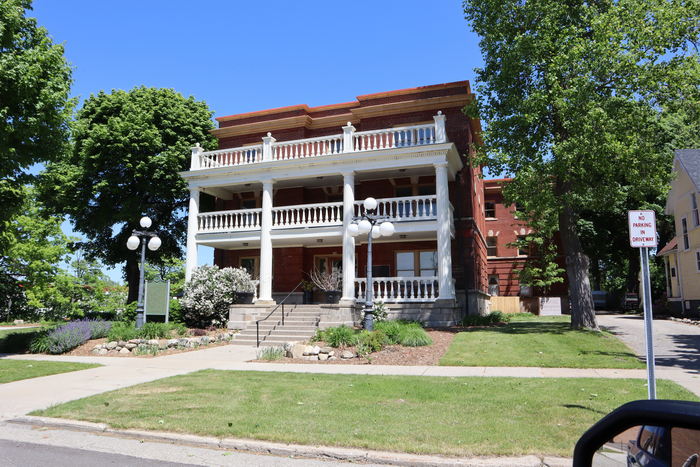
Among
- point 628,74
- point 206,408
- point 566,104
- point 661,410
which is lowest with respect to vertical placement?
point 206,408

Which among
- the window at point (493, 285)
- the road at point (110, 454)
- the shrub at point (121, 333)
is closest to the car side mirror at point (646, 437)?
the road at point (110, 454)

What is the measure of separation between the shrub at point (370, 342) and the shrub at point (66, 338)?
31.3ft

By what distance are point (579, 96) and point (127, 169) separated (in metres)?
22.2

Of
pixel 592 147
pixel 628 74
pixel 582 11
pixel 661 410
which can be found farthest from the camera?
pixel 582 11

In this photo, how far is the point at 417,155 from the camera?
A: 67.9 ft

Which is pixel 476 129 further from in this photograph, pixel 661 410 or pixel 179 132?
pixel 661 410

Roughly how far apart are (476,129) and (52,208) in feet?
79.1

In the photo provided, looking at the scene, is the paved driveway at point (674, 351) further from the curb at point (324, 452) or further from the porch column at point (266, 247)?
the porch column at point (266, 247)

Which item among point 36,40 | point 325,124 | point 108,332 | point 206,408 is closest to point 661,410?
point 206,408

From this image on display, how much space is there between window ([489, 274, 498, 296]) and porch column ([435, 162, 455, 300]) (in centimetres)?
2196

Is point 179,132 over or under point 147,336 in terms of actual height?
over

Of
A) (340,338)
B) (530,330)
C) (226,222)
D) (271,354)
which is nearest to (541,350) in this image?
(340,338)

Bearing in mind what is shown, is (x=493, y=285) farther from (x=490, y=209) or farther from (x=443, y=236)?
(x=443, y=236)

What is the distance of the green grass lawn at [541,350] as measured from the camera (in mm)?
11742
